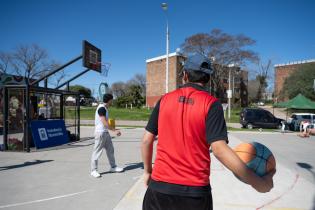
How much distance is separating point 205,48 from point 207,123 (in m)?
39.1

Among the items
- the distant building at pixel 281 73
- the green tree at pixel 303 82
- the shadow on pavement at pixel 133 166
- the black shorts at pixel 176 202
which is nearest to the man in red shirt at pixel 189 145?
the black shorts at pixel 176 202

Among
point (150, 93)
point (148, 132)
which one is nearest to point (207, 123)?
point (148, 132)

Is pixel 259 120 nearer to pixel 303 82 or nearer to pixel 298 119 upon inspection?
pixel 298 119

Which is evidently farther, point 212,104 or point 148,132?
point 148,132

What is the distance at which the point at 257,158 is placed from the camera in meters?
2.19

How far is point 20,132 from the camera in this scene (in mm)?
11805

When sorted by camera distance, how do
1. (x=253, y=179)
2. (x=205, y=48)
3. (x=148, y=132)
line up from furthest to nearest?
(x=205, y=48)
(x=148, y=132)
(x=253, y=179)

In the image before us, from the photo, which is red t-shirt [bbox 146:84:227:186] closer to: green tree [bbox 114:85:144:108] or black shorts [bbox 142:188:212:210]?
black shorts [bbox 142:188:212:210]

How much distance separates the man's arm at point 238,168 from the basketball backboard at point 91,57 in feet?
41.1

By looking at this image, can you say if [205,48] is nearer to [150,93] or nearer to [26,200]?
[150,93]

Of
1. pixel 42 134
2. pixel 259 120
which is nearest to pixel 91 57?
pixel 42 134

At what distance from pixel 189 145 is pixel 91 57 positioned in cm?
1407

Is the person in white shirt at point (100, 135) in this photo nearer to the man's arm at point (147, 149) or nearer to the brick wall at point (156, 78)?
the man's arm at point (147, 149)

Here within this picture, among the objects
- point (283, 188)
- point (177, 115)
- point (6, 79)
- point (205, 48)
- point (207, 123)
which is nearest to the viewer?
point (207, 123)
